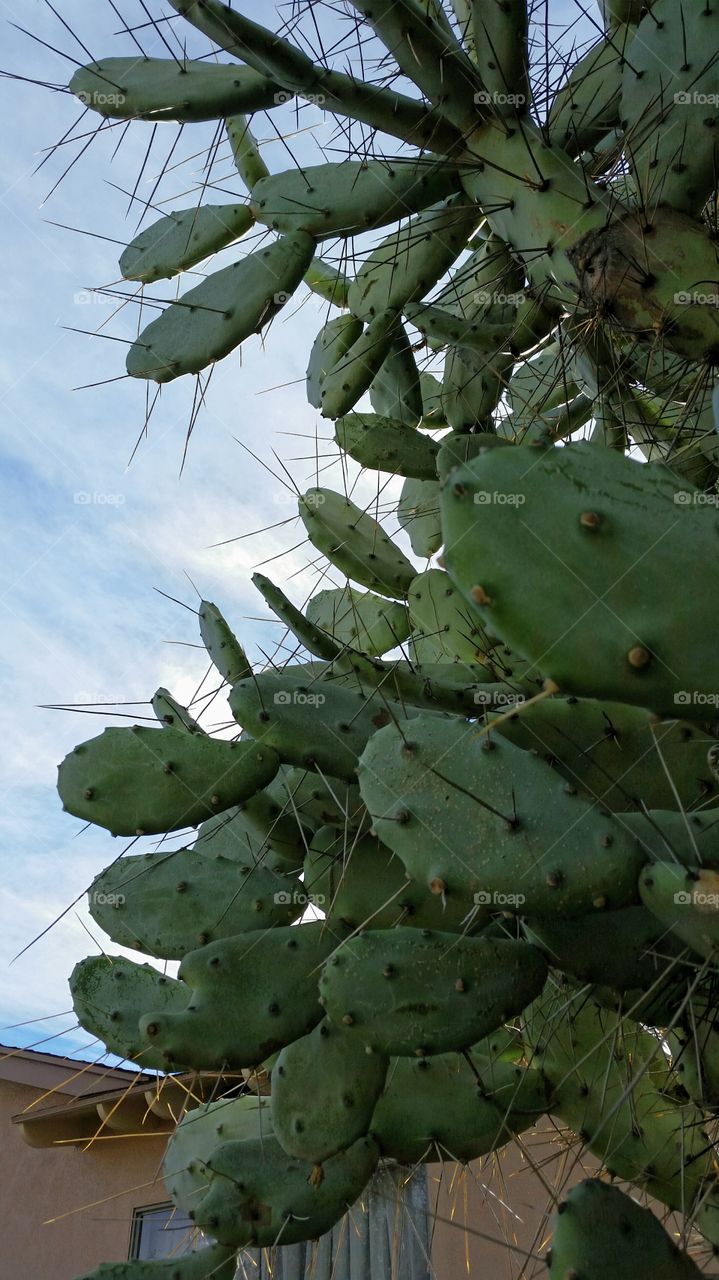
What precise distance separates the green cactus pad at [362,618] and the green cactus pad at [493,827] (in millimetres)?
1221

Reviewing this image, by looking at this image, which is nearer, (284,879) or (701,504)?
(701,504)

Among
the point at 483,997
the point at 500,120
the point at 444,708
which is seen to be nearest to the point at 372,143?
the point at 500,120

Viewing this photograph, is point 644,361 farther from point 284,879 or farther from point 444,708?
point 284,879

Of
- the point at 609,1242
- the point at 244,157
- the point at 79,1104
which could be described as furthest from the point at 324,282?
the point at 79,1104

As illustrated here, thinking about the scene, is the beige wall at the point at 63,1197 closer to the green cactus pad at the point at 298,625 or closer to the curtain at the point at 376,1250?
the curtain at the point at 376,1250

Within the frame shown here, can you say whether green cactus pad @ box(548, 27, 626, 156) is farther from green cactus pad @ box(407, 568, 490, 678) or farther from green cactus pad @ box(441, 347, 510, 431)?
green cactus pad @ box(407, 568, 490, 678)

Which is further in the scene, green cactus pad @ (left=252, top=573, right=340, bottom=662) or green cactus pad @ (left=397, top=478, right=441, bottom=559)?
green cactus pad @ (left=397, top=478, right=441, bottom=559)

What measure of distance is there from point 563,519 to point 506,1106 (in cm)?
110

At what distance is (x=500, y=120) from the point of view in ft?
5.79

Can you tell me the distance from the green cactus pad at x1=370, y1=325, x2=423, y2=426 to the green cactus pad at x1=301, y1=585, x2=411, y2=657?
0.44 meters

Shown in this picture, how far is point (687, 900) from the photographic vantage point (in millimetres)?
1215

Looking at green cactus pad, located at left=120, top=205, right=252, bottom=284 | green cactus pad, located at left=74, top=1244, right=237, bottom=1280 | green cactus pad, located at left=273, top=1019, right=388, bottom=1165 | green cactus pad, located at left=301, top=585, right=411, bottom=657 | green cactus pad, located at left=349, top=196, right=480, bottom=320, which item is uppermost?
green cactus pad, located at left=120, top=205, right=252, bottom=284

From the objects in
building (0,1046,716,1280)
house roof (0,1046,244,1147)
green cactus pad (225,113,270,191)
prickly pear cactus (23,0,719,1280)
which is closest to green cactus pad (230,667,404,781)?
prickly pear cactus (23,0,719,1280)

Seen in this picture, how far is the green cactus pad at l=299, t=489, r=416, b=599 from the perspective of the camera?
8.52 feet
